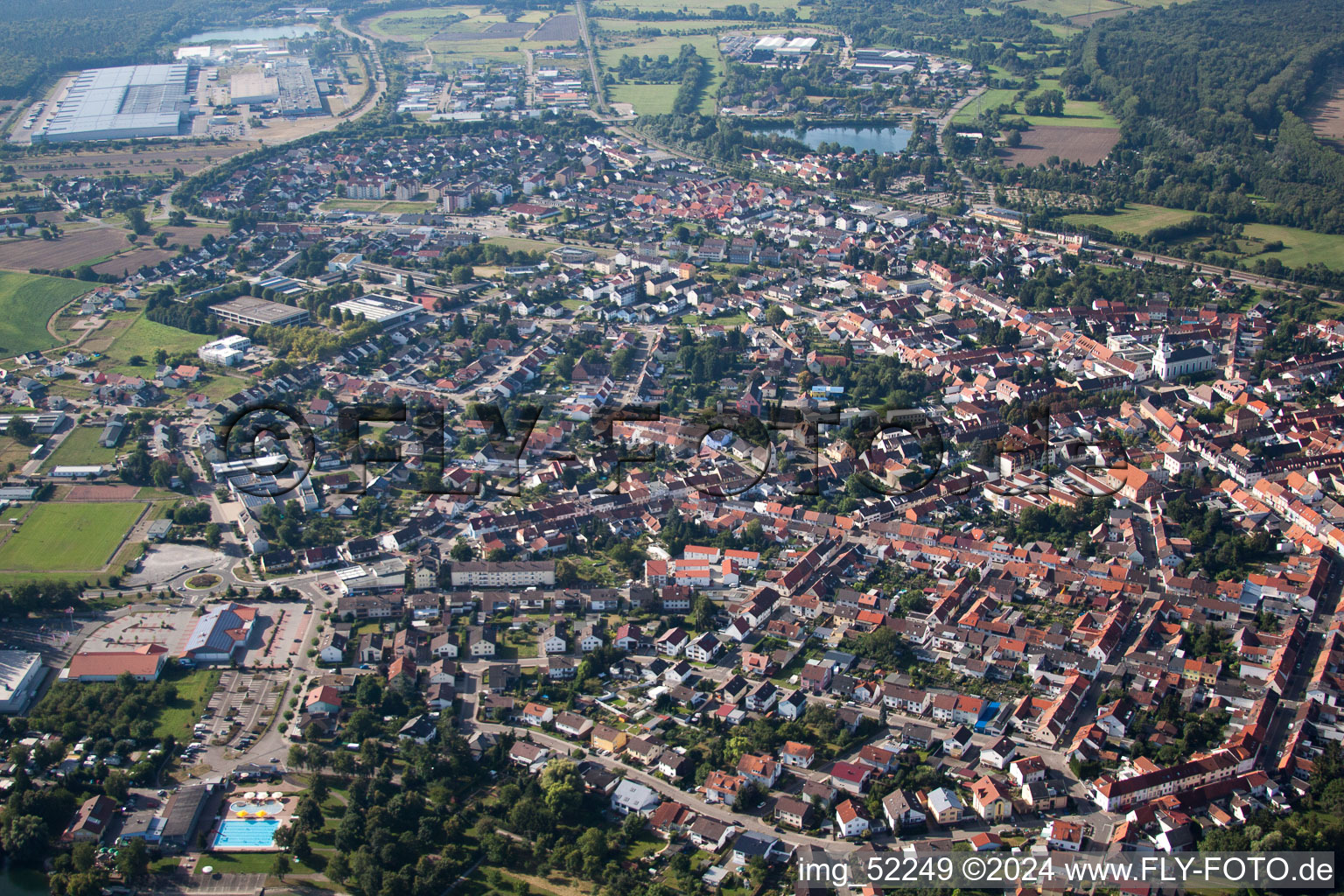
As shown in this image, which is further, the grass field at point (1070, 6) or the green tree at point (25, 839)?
the grass field at point (1070, 6)

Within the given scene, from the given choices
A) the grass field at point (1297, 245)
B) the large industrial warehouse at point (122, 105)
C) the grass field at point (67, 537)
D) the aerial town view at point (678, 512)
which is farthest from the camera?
the large industrial warehouse at point (122, 105)

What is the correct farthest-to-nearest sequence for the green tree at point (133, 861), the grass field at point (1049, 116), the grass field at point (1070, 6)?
the grass field at point (1070, 6)
the grass field at point (1049, 116)
the green tree at point (133, 861)

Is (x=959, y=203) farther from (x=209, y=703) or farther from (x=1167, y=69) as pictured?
(x=209, y=703)

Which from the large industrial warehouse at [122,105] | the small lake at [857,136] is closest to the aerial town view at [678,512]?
the large industrial warehouse at [122,105]

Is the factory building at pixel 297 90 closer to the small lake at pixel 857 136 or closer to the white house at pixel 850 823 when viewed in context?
the small lake at pixel 857 136

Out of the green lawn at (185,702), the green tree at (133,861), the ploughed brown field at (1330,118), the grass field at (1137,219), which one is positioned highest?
the green tree at (133,861)

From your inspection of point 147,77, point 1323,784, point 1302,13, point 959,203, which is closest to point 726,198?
point 959,203

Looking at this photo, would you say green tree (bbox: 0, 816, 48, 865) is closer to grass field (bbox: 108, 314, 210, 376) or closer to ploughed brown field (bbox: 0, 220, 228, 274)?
grass field (bbox: 108, 314, 210, 376)
